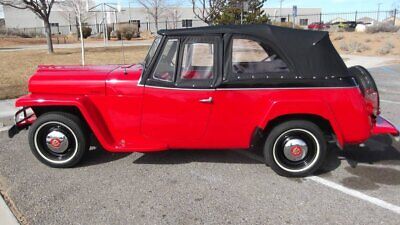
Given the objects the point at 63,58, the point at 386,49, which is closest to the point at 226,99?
the point at 63,58

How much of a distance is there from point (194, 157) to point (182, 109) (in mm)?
917

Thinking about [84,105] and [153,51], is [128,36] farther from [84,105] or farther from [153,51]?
[84,105]

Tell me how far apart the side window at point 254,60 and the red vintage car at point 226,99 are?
0.04 ft

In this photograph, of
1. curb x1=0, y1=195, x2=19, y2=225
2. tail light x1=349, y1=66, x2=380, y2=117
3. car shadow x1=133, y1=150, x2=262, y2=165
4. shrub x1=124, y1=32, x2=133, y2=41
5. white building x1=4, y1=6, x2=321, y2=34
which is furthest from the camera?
white building x1=4, y1=6, x2=321, y2=34

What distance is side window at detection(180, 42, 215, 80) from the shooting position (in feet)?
13.7

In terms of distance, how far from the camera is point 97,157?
16.0 ft

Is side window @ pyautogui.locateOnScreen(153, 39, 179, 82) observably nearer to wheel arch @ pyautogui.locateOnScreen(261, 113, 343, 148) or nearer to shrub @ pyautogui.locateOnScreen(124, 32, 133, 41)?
wheel arch @ pyautogui.locateOnScreen(261, 113, 343, 148)

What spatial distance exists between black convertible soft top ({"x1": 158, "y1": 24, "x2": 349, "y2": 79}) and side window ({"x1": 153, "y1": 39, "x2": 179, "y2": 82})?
0.12 m

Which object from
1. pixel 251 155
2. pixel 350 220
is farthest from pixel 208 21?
pixel 350 220

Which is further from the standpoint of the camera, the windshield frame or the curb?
the windshield frame

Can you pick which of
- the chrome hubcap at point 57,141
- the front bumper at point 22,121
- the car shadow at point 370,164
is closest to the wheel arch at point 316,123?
the car shadow at point 370,164

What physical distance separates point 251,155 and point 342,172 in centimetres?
112

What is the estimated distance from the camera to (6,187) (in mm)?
4066

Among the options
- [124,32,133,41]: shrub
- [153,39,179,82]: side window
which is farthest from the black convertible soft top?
[124,32,133,41]: shrub
